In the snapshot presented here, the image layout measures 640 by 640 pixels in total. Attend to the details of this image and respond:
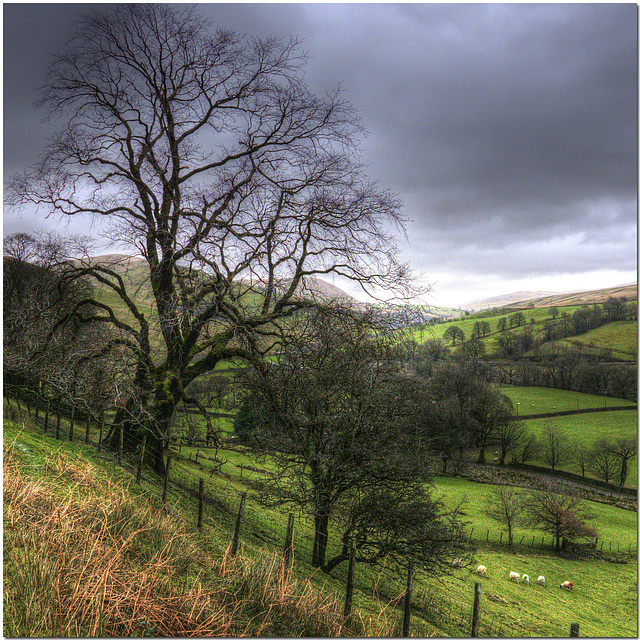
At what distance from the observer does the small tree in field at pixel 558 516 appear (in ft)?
96.3

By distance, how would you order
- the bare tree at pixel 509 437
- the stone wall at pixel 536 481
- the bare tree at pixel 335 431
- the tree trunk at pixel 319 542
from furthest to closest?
1. the bare tree at pixel 509 437
2. the stone wall at pixel 536 481
3. the tree trunk at pixel 319 542
4. the bare tree at pixel 335 431

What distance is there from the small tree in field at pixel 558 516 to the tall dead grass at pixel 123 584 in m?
32.4

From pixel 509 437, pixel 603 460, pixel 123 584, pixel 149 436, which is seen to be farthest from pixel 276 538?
pixel 603 460

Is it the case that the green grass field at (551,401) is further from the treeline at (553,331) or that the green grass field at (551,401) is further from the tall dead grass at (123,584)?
the tall dead grass at (123,584)

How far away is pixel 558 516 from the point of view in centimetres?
2961

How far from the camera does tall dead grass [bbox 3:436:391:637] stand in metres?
3.51

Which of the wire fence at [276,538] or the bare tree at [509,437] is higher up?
the wire fence at [276,538]

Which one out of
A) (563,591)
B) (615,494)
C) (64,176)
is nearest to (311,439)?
(64,176)

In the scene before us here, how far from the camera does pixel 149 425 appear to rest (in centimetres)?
1065

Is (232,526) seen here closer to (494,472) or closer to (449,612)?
(449,612)

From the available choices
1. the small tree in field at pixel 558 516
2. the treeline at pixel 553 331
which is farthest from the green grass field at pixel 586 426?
the treeline at pixel 553 331

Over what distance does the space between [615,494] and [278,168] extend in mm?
52571

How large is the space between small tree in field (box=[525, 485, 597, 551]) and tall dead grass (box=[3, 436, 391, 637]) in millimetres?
32379

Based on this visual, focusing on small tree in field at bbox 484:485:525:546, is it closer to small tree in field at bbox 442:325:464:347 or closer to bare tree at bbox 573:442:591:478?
bare tree at bbox 573:442:591:478
